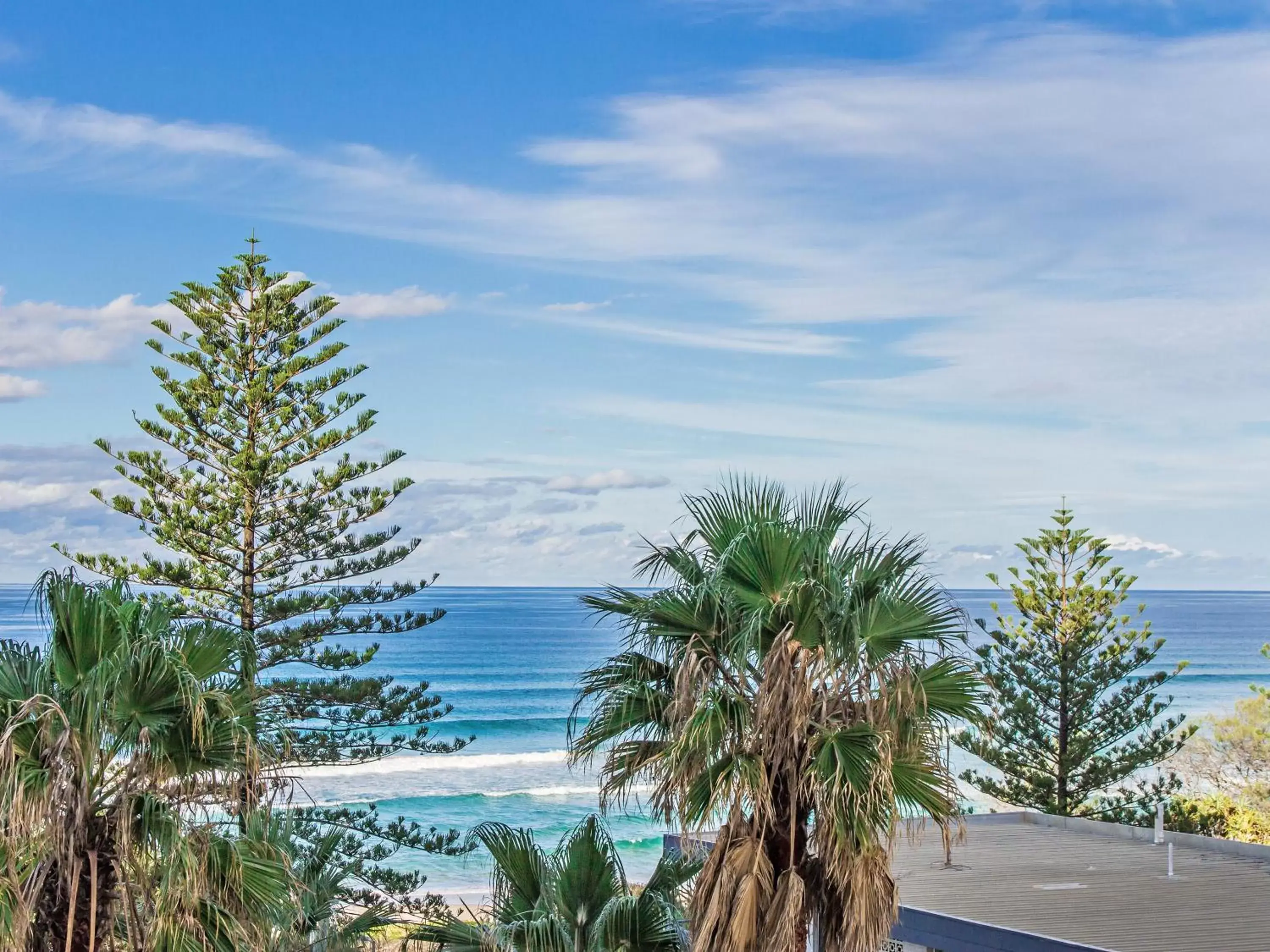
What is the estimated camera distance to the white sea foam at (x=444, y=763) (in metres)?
35.3

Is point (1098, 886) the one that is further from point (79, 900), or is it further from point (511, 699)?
point (511, 699)

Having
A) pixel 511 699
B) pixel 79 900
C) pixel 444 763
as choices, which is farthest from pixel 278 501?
pixel 511 699

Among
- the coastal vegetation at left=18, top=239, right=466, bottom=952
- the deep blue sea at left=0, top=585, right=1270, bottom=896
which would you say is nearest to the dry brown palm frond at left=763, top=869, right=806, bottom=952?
the deep blue sea at left=0, top=585, right=1270, bottom=896

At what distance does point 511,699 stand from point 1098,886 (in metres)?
35.4

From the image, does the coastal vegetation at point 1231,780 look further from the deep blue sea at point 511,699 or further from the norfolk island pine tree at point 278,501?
the norfolk island pine tree at point 278,501

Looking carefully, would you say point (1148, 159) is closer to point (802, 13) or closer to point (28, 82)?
point (802, 13)

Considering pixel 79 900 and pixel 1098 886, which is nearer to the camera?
pixel 79 900

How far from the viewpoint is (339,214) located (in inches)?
1113

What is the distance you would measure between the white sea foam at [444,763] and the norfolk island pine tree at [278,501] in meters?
17.4

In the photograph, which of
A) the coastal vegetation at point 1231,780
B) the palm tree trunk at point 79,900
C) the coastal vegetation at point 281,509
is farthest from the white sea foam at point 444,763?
the palm tree trunk at point 79,900

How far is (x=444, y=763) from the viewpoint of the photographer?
3603 cm

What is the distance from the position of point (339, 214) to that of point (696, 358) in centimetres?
1133

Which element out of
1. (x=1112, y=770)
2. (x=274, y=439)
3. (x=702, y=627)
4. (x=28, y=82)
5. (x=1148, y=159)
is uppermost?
(x=28, y=82)

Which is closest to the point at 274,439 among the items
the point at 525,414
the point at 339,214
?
the point at 339,214
